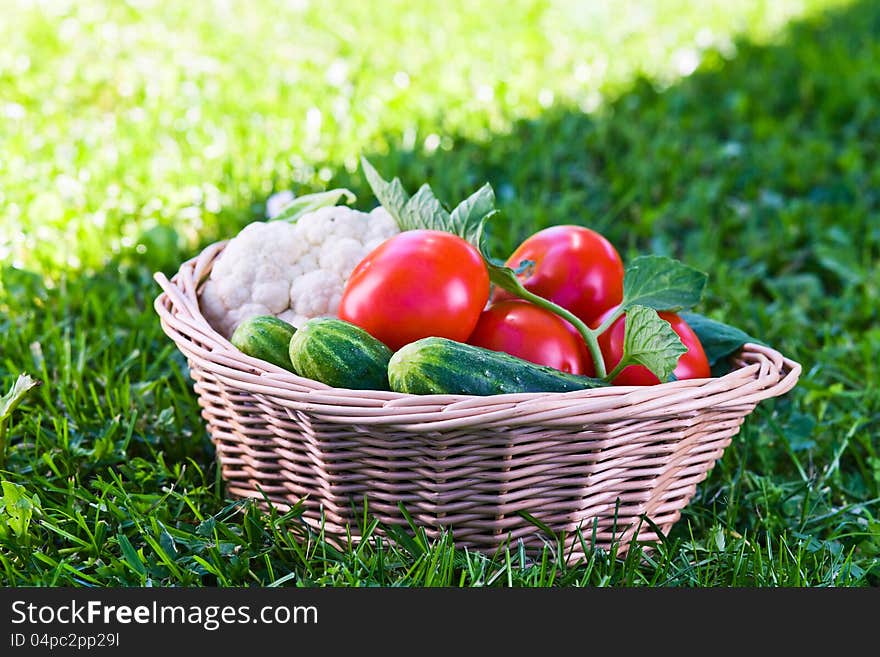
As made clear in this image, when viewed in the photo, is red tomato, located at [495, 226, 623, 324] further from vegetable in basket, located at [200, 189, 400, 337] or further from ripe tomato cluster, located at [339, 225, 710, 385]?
vegetable in basket, located at [200, 189, 400, 337]

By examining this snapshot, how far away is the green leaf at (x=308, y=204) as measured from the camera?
261cm

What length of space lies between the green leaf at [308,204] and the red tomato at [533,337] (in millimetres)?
676

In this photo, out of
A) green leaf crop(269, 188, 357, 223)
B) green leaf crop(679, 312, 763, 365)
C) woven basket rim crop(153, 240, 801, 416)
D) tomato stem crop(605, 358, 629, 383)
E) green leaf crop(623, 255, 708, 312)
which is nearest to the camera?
woven basket rim crop(153, 240, 801, 416)

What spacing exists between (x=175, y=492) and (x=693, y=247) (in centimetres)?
220

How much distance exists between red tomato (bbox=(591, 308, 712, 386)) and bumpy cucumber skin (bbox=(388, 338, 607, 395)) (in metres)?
0.18

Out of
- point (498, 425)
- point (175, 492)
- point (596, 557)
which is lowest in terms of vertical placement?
point (175, 492)

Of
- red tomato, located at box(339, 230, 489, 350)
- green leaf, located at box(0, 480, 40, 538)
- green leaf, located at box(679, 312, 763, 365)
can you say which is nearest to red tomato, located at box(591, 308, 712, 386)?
green leaf, located at box(679, 312, 763, 365)

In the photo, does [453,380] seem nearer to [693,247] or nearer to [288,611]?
[288,611]

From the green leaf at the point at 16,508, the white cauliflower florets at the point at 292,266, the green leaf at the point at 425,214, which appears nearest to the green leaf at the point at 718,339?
the green leaf at the point at 425,214

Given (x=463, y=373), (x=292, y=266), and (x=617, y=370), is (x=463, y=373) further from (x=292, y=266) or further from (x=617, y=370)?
(x=292, y=266)

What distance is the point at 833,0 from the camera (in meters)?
6.89

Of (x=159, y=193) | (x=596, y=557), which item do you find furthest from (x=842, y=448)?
(x=159, y=193)

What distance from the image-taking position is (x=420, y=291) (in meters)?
1.97

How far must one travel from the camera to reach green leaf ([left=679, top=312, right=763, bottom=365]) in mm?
2271
